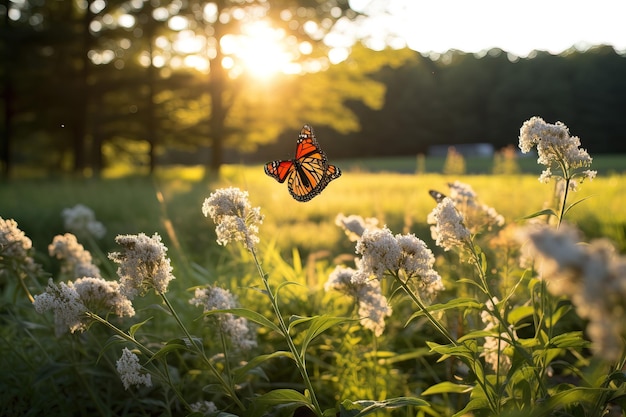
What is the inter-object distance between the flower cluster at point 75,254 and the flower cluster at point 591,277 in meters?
2.02

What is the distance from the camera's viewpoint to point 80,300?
165cm

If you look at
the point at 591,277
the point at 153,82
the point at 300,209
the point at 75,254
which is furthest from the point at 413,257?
the point at 153,82

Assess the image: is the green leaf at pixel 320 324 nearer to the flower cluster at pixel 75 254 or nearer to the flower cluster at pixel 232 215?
the flower cluster at pixel 232 215

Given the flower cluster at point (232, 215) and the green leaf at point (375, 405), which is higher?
the flower cluster at point (232, 215)

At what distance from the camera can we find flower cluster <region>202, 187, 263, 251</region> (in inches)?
62.4

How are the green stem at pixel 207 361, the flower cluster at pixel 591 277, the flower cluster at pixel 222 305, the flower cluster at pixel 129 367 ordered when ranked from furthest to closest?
the flower cluster at pixel 222 305
the flower cluster at pixel 129 367
the green stem at pixel 207 361
the flower cluster at pixel 591 277

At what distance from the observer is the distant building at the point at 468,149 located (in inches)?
1758

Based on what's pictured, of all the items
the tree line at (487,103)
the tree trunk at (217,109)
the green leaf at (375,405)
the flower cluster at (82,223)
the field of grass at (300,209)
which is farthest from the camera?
the tree line at (487,103)

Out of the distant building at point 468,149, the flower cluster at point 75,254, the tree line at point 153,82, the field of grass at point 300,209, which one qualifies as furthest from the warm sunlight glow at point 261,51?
the distant building at point 468,149

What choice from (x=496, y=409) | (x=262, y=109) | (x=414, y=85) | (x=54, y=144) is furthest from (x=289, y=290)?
(x=414, y=85)

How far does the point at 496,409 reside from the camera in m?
1.59

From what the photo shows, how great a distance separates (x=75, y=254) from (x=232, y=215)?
47.5 inches

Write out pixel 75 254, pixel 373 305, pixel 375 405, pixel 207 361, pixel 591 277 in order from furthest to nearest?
pixel 75 254, pixel 373 305, pixel 207 361, pixel 375 405, pixel 591 277

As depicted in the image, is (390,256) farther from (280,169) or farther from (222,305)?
(280,169)
